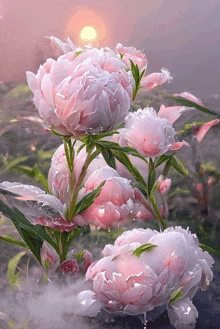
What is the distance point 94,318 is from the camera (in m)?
0.43

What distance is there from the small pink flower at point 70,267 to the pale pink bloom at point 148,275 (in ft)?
0.14

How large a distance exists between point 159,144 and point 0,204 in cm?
15

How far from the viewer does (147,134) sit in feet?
1.56

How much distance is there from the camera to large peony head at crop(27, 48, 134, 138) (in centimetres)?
41

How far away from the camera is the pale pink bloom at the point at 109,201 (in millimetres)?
472

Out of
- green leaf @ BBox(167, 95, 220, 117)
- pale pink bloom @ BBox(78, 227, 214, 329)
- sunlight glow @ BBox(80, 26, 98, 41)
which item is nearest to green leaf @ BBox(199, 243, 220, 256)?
pale pink bloom @ BBox(78, 227, 214, 329)

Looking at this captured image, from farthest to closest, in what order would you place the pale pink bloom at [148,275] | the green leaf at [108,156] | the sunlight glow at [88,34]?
the sunlight glow at [88,34] → the green leaf at [108,156] → the pale pink bloom at [148,275]

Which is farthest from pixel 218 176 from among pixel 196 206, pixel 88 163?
pixel 88 163

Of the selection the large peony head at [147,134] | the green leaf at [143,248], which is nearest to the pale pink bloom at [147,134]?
the large peony head at [147,134]

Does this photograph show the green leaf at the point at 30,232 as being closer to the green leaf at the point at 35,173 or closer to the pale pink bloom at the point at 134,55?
the green leaf at the point at 35,173

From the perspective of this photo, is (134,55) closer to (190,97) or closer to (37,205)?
(190,97)

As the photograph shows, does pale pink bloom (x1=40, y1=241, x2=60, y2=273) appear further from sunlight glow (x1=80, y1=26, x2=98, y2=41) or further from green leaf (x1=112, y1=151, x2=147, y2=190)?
sunlight glow (x1=80, y1=26, x2=98, y2=41)

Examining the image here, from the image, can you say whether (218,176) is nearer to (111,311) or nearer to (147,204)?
(147,204)

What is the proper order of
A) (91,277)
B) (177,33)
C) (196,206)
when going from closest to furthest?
(91,277) < (196,206) < (177,33)
